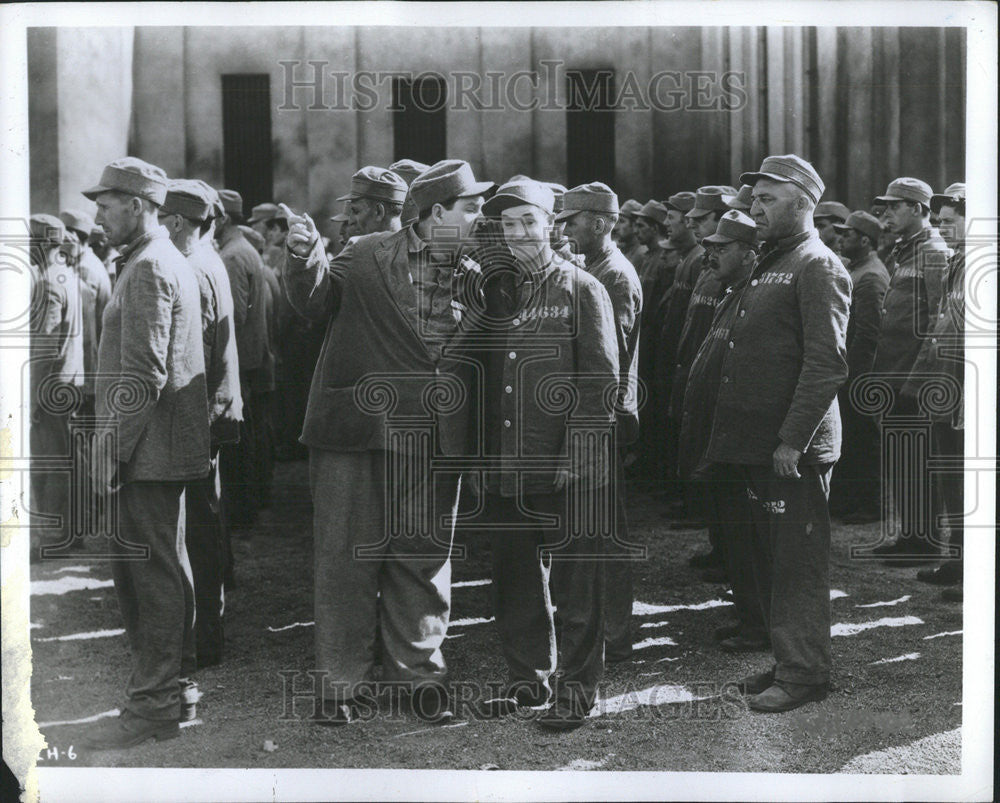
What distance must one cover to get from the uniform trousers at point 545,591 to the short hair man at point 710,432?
0.63m

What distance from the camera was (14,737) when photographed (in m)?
5.88

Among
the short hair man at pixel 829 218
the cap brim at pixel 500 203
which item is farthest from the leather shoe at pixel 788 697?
the cap brim at pixel 500 203

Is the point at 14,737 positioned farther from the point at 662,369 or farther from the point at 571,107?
the point at 571,107

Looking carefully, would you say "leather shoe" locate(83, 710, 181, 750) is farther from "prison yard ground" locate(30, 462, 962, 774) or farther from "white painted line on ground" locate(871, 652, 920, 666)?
"white painted line on ground" locate(871, 652, 920, 666)

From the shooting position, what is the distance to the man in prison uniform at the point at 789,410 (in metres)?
5.51

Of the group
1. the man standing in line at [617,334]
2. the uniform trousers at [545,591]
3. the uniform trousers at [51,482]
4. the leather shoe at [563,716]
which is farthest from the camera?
the uniform trousers at [51,482]

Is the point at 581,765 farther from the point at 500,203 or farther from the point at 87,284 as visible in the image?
the point at 87,284

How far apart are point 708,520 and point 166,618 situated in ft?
7.41

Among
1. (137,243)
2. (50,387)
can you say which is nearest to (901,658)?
(137,243)

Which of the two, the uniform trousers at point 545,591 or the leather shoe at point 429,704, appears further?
the leather shoe at point 429,704

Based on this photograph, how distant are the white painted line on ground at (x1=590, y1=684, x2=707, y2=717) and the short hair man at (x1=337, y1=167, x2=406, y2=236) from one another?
7.15 feet

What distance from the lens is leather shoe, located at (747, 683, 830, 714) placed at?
5.71 m

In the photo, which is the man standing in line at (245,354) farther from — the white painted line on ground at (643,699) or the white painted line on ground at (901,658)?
the white painted line on ground at (901,658)

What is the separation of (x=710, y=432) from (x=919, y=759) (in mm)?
1556
